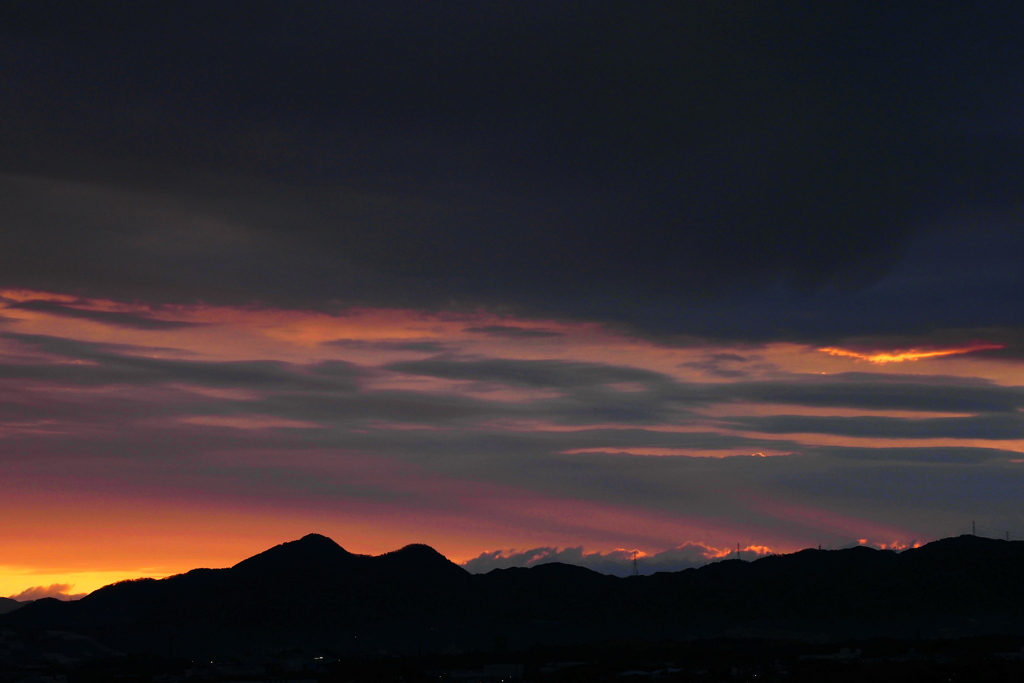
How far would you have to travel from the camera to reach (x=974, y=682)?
196 metres
